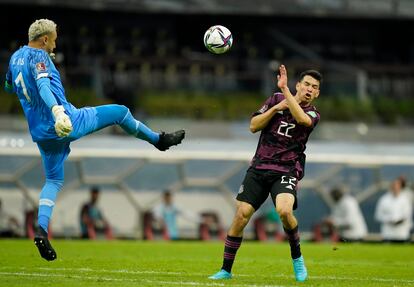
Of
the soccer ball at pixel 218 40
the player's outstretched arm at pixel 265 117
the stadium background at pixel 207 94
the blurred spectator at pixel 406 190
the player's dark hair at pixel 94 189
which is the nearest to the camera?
the player's outstretched arm at pixel 265 117

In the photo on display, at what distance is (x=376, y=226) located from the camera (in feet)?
108

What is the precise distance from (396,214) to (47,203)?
17861 millimetres

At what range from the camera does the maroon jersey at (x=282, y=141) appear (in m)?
13.0

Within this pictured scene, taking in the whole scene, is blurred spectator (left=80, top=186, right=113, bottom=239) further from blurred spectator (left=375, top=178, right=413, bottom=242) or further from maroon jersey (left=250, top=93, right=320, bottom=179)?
maroon jersey (left=250, top=93, right=320, bottom=179)

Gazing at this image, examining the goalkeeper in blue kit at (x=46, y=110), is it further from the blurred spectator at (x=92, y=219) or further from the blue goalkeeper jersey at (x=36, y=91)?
the blurred spectator at (x=92, y=219)

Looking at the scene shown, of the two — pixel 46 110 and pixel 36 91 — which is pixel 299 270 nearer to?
pixel 46 110

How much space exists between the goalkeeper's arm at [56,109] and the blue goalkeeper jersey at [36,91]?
8.0 inches

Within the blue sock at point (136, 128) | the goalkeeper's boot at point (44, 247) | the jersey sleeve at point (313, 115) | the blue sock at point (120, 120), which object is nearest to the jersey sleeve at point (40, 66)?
the blue sock at point (120, 120)

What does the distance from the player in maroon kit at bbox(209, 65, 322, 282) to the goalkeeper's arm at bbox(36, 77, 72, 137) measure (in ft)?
Result: 7.27

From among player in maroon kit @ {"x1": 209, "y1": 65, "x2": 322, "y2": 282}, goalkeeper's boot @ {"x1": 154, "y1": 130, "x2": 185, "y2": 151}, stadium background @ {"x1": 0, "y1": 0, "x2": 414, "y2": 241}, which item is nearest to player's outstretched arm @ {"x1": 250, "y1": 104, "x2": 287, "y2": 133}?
player in maroon kit @ {"x1": 209, "y1": 65, "x2": 322, "y2": 282}

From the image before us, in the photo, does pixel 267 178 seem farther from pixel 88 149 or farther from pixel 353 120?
pixel 353 120

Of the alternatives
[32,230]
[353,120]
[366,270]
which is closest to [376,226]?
[353,120]

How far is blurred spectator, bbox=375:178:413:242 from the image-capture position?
29.2 meters

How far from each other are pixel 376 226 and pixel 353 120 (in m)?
4.21
